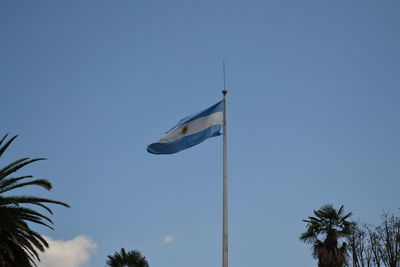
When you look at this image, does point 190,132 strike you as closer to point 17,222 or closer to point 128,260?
point 17,222

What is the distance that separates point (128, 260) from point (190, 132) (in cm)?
2557

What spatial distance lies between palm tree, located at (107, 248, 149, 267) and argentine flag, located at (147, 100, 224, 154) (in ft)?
81.9

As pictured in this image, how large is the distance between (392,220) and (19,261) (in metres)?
28.4

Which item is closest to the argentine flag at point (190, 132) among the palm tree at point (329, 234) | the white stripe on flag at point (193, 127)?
the white stripe on flag at point (193, 127)

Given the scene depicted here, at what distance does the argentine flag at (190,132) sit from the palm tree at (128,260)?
81.9 feet

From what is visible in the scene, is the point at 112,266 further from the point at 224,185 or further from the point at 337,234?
the point at 224,185

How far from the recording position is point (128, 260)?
42.2 m

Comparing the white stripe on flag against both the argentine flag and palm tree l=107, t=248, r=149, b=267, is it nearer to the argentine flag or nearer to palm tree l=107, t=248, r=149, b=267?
the argentine flag

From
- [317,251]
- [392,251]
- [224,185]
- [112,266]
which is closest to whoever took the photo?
[224,185]

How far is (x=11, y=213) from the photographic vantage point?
79.7 feet

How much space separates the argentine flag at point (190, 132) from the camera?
19234 millimetres

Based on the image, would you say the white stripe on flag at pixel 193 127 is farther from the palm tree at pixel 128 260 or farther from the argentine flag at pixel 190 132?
the palm tree at pixel 128 260

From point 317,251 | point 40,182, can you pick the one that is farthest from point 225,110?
point 317,251

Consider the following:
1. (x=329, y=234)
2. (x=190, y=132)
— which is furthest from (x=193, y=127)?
(x=329, y=234)
